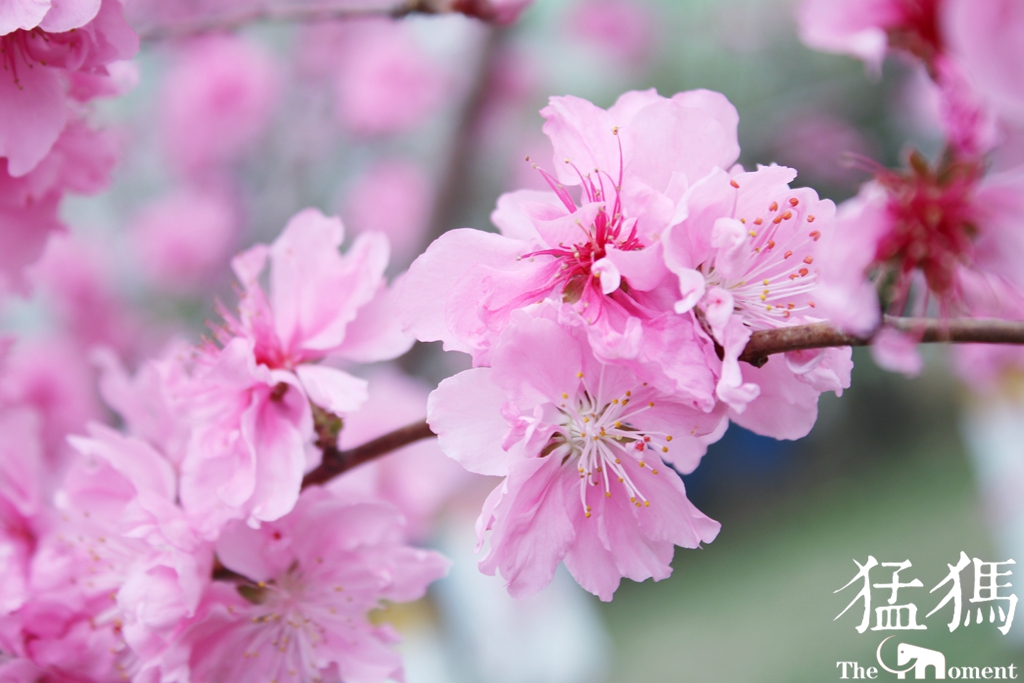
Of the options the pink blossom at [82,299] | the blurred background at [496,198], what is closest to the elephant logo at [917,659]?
the blurred background at [496,198]

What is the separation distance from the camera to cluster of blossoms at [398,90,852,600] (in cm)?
44

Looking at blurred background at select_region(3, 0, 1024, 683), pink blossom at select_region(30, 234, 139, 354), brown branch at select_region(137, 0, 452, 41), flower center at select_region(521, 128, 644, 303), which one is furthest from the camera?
blurred background at select_region(3, 0, 1024, 683)

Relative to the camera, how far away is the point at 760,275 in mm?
502

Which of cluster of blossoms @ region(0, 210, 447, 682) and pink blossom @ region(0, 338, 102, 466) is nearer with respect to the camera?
cluster of blossoms @ region(0, 210, 447, 682)

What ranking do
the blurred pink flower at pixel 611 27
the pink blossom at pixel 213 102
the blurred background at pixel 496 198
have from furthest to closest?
the blurred pink flower at pixel 611 27 → the pink blossom at pixel 213 102 → the blurred background at pixel 496 198

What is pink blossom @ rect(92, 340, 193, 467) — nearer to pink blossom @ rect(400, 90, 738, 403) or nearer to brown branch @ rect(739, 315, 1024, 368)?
pink blossom @ rect(400, 90, 738, 403)

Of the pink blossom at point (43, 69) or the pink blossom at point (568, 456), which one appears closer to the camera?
the pink blossom at point (568, 456)

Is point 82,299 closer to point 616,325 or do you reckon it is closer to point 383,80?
point 383,80

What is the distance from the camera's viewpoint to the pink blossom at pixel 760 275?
43 centimetres

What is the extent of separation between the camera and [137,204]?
7.64 ft

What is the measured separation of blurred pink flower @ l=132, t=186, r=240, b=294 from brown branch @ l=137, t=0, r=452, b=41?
4.53 feet

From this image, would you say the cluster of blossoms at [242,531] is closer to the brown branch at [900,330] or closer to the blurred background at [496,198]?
the brown branch at [900,330]

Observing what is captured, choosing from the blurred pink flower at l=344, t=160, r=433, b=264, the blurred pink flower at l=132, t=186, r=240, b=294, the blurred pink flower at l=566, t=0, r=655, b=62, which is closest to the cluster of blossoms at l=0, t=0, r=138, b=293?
the blurred pink flower at l=132, t=186, r=240, b=294

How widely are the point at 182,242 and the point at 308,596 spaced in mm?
1837
